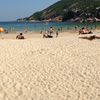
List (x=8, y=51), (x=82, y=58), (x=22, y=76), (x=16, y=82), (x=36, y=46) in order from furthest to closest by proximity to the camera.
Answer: (x=36, y=46)
(x=8, y=51)
(x=82, y=58)
(x=22, y=76)
(x=16, y=82)

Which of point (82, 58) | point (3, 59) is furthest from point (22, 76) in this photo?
point (82, 58)

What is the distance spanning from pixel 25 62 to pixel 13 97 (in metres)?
5.04

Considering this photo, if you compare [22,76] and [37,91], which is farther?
[22,76]

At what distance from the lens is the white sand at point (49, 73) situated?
10586 millimetres

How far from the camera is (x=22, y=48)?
1908cm

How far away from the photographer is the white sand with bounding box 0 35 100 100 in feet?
34.7

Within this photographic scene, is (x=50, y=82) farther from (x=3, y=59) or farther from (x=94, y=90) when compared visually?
(x=3, y=59)

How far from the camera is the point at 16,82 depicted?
11742 mm

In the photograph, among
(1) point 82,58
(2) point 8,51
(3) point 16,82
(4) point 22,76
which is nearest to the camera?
(3) point 16,82

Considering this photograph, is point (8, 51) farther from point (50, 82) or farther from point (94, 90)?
point (94, 90)

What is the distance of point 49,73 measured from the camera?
43.0ft

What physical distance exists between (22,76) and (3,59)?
3442 millimetres

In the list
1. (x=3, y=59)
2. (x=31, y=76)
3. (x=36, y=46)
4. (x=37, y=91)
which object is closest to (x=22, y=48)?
(x=36, y=46)

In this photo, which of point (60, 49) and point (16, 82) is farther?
point (60, 49)
